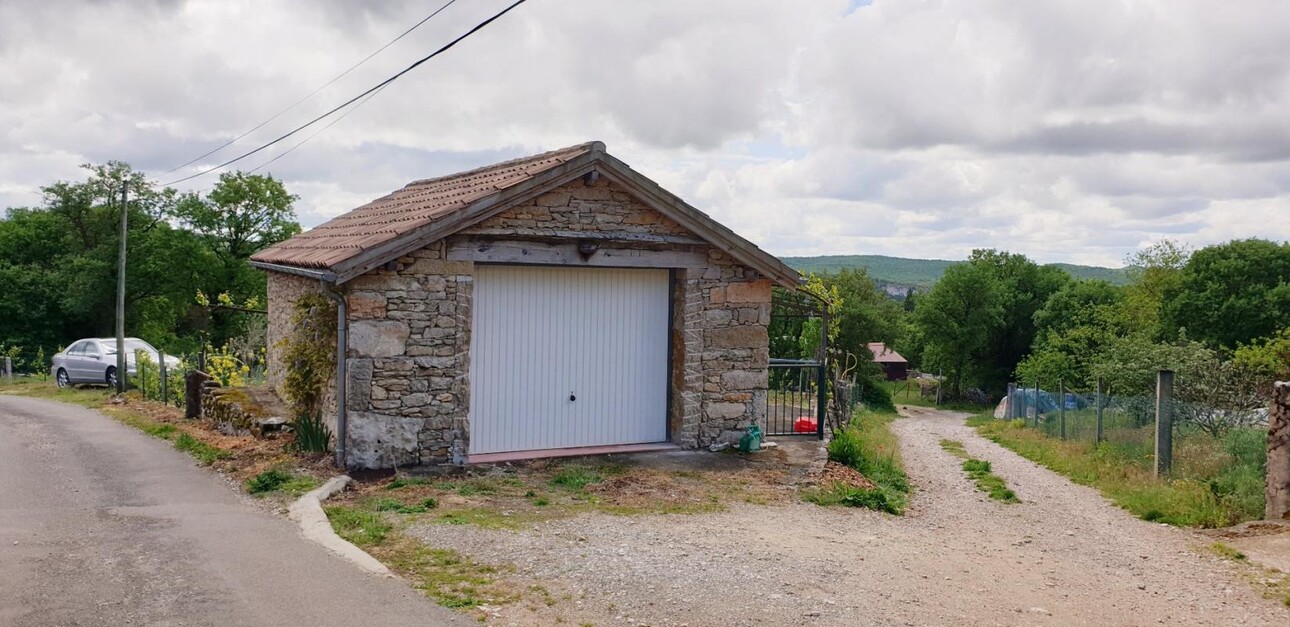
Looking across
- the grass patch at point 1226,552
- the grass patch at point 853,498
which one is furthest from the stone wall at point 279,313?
the grass patch at point 1226,552

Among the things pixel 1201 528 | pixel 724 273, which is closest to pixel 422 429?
pixel 724 273

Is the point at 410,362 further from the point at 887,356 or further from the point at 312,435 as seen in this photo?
the point at 887,356

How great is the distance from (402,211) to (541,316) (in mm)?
2433

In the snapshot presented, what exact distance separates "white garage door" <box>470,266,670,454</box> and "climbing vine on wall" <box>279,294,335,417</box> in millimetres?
1639

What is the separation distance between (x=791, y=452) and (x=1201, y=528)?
480 cm

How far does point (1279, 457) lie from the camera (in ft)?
32.9

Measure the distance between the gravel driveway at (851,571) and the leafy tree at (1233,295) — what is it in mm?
33462

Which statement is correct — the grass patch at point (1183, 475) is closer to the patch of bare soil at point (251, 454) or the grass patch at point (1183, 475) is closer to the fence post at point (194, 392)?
the patch of bare soil at point (251, 454)

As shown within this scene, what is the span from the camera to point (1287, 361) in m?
27.9

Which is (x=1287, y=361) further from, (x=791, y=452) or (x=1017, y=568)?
(x=1017, y=568)

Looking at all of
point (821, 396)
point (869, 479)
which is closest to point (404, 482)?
point (869, 479)

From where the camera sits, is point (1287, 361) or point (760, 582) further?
point (1287, 361)

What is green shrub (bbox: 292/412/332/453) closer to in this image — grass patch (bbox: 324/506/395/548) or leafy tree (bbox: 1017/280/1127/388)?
grass patch (bbox: 324/506/395/548)

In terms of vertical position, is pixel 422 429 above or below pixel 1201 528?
above
